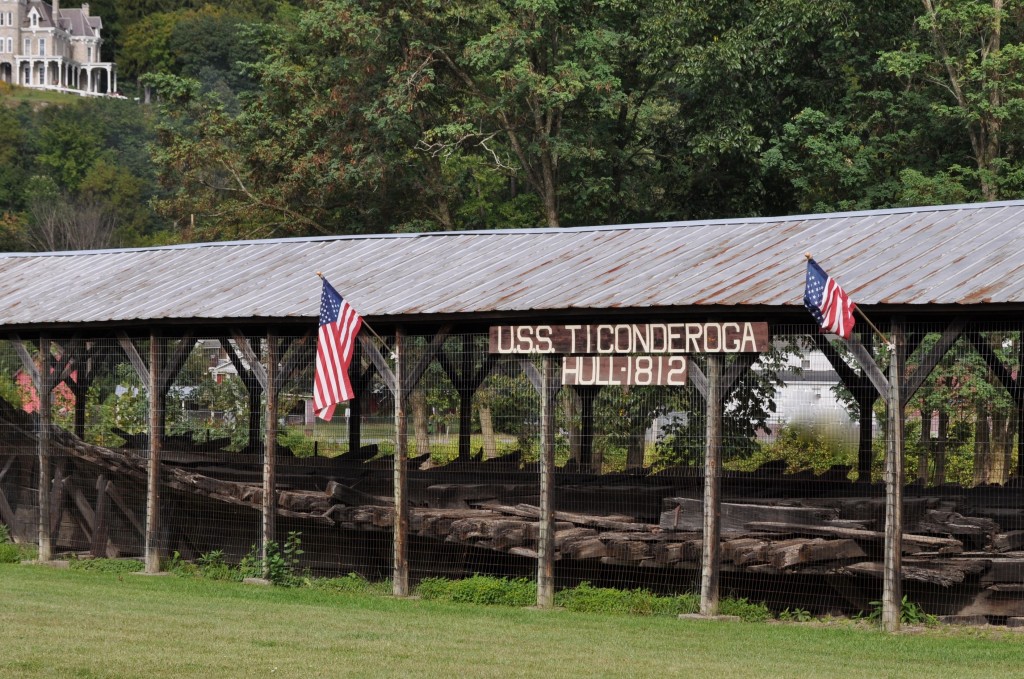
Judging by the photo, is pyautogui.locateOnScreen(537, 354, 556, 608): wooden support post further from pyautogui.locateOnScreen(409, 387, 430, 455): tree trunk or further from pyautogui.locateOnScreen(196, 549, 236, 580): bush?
pyautogui.locateOnScreen(409, 387, 430, 455): tree trunk

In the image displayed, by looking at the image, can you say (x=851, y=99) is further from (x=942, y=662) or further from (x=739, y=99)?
(x=942, y=662)

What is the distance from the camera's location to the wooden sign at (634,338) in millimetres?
15703

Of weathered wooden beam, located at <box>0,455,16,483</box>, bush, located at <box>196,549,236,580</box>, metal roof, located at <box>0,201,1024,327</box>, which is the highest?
metal roof, located at <box>0,201,1024,327</box>

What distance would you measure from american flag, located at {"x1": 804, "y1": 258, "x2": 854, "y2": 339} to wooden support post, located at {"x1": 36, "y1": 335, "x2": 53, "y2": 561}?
1115 cm

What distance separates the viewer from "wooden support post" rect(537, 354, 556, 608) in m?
16.8

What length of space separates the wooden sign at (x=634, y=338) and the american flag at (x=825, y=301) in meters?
1.49

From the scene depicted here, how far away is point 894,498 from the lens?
49.8 ft

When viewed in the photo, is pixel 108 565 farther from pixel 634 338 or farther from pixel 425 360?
pixel 634 338

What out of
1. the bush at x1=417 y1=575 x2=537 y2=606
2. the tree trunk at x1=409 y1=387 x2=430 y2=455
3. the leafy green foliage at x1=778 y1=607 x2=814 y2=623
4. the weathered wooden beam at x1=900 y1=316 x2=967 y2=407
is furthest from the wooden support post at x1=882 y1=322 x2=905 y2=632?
the tree trunk at x1=409 y1=387 x2=430 y2=455

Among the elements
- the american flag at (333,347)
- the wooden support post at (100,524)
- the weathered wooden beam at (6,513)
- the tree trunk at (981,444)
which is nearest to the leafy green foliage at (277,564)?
the wooden support post at (100,524)

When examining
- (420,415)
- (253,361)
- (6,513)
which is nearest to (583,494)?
(253,361)

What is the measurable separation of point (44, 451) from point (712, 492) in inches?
380

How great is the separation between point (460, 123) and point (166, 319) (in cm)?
1678

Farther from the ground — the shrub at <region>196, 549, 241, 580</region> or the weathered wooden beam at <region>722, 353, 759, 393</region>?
the weathered wooden beam at <region>722, 353, 759, 393</region>
